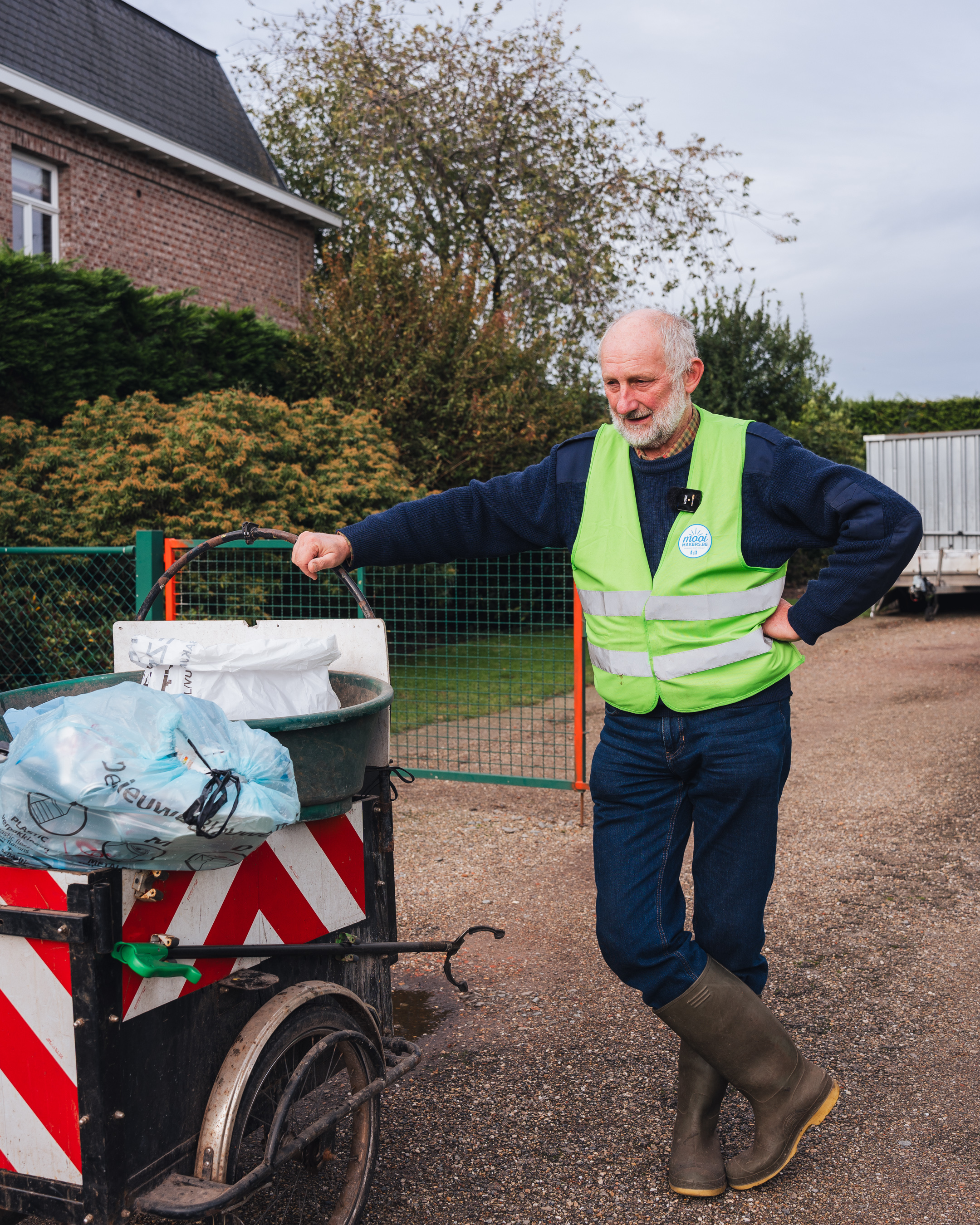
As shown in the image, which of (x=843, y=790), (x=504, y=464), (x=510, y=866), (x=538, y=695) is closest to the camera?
(x=510, y=866)

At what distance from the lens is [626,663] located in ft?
8.40

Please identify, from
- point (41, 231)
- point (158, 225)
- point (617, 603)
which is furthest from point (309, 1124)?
point (158, 225)

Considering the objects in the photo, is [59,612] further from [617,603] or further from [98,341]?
[617,603]

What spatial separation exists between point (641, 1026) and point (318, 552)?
77.2 inches

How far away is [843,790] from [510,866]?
2429 millimetres

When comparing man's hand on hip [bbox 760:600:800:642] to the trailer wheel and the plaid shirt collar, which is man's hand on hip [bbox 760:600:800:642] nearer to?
the plaid shirt collar

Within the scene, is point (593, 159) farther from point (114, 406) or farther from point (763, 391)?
point (114, 406)

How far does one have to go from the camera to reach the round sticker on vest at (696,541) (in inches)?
98.3

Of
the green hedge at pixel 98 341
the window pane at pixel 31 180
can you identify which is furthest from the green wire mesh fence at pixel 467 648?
the window pane at pixel 31 180

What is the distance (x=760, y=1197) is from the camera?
2.60 m

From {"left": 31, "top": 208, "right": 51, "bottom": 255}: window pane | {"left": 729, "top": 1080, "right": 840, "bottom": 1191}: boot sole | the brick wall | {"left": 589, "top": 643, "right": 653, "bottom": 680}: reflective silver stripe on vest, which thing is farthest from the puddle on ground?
{"left": 31, "top": 208, "right": 51, "bottom": 255}: window pane

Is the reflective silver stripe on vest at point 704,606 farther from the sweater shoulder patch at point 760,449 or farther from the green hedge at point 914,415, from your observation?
the green hedge at point 914,415

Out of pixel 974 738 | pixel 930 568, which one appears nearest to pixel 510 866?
pixel 974 738

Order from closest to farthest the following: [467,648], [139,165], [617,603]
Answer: [617,603], [467,648], [139,165]
